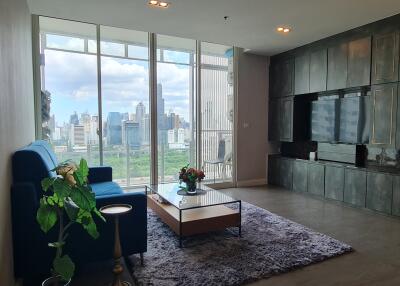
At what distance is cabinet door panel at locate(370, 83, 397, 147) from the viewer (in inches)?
147

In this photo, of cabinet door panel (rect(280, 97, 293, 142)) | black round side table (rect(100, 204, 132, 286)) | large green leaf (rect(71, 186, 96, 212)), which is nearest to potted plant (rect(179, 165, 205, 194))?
black round side table (rect(100, 204, 132, 286))

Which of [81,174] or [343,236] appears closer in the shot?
[81,174]

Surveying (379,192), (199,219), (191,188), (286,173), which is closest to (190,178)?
(191,188)

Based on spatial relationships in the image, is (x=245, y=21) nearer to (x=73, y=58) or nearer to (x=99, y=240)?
(x=73, y=58)

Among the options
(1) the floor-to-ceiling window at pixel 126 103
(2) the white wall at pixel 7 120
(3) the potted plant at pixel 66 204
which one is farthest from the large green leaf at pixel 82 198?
(1) the floor-to-ceiling window at pixel 126 103

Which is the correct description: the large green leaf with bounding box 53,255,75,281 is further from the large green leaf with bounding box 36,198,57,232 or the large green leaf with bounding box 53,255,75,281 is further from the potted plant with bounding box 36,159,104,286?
the large green leaf with bounding box 36,198,57,232

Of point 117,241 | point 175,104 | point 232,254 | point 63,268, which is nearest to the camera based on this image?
point 63,268

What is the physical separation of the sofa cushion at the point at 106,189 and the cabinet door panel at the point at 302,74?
3.69 meters

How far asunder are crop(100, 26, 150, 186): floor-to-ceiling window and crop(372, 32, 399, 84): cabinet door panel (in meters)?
3.57

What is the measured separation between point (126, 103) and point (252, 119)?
254cm

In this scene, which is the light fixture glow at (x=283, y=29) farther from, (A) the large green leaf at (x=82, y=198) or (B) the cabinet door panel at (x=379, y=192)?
(A) the large green leaf at (x=82, y=198)

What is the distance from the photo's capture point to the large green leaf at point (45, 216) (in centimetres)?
168

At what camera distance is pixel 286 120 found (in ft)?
17.9

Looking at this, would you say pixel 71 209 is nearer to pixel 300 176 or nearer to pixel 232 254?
pixel 232 254
